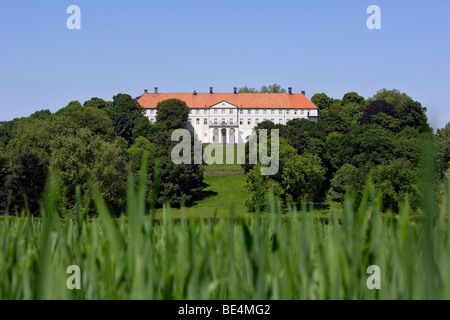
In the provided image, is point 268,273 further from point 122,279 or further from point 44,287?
point 44,287

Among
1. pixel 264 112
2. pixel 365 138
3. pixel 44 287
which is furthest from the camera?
pixel 264 112

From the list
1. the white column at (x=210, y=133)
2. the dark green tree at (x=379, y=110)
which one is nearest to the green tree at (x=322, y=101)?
the dark green tree at (x=379, y=110)

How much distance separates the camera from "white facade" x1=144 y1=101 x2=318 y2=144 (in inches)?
5172

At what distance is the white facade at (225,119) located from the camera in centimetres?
13138

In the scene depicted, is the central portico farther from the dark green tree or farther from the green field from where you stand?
the green field

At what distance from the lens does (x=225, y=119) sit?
132 meters

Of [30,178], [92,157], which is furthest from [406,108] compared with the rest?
[30,178]

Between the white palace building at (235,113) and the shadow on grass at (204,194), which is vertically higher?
the white palace building at (235,113)

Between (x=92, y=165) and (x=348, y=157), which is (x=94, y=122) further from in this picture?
(x=92, y=165)

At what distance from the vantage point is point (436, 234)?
1799mm

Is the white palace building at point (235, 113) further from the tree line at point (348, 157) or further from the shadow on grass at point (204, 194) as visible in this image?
the shadow on grass at point (204, 194)

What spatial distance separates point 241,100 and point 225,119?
7320mm

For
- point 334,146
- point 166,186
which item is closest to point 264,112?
point 334,146

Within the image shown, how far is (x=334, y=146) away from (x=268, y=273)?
7690 centimetres
